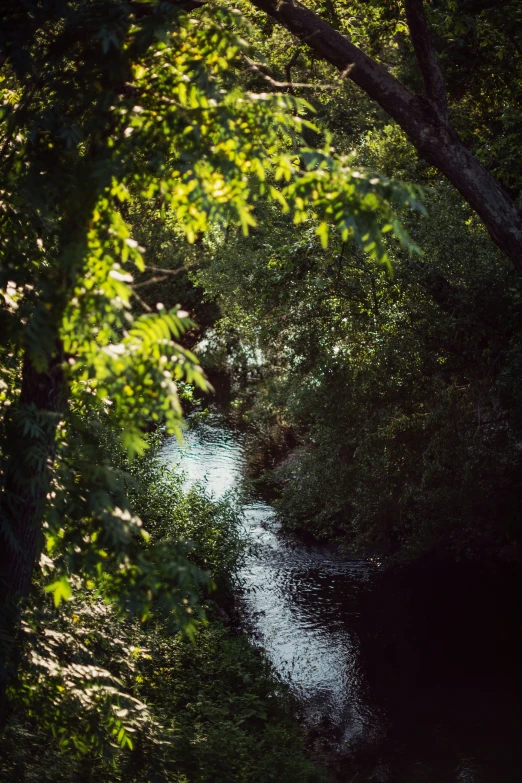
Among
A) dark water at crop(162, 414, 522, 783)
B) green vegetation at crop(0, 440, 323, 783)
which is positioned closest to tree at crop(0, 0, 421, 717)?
green vegetation at crop(0, 440, 323, 783)

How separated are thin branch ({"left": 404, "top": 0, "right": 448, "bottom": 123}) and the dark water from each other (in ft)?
26.2

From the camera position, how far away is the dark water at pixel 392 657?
30.6ft

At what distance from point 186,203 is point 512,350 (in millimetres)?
7476

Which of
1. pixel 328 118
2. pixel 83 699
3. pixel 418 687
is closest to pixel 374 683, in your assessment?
pixel 418 687

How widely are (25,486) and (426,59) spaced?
5651 millimetres

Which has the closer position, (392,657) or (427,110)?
(427,110)

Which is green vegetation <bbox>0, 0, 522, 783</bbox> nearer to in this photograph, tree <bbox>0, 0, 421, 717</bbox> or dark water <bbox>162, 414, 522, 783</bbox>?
tree <bbox>0, 0, 421, 717</bbox>

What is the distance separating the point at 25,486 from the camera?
429 cm

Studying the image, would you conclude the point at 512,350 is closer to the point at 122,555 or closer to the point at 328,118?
the point at 122,555

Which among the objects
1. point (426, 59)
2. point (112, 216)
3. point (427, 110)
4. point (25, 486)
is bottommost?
point (25, 486)

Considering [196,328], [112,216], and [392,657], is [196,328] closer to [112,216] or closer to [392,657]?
[112,216]

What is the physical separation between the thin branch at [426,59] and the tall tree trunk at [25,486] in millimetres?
4695

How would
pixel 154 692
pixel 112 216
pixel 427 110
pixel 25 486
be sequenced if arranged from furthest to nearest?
1. pixel 154 692
2. pixel 427 110
3. pixel 25 486
4. pixel 112 216

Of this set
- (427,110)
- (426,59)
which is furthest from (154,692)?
(426,59)
